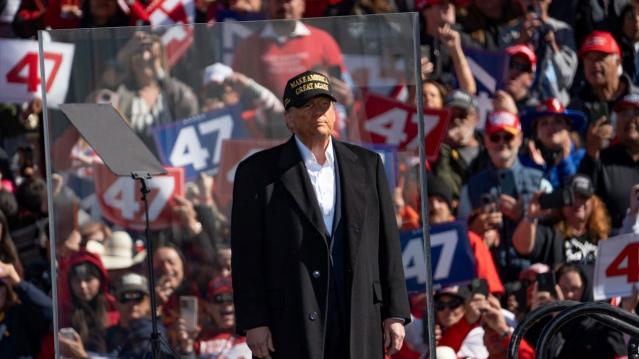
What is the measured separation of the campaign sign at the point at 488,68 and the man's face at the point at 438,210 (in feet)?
4.25

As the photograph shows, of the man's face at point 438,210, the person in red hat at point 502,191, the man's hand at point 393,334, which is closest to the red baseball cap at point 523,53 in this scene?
the person in red hat at point 502,191

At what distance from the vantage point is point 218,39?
6953 mm

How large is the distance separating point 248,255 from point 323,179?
0.43 meters

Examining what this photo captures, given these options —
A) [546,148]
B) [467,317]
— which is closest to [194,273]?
[467,317]

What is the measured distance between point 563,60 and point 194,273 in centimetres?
470

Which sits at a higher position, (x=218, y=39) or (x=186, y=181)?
(x=218, y=39)

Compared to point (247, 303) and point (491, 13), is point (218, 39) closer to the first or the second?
point (247, 303)

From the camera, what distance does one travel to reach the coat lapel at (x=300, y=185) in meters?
6.04

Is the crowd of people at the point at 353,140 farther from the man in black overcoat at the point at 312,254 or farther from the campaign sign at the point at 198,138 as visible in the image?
the man in black overcoat at the point at 312,254

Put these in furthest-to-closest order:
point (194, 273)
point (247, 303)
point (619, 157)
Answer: point (619, 157) → point (194, 273) → point (247, 303)

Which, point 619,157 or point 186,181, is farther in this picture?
point 619,157

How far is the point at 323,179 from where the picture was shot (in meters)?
6.16

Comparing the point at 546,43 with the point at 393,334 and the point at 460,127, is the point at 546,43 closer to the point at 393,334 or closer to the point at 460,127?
the point at 460,127

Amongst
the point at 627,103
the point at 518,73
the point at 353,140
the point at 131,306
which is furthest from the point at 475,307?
the point at 131,306
